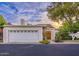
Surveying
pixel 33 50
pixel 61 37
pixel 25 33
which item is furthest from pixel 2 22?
pixel 61 37

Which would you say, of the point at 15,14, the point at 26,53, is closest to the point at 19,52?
the point at 26,53

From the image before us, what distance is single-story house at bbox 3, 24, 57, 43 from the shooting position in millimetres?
9133

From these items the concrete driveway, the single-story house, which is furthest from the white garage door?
the concrete driveway

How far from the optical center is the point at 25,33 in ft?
30.1

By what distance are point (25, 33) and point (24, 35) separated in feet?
0.17

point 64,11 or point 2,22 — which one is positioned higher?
point 64,11

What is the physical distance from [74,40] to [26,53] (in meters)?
1.12

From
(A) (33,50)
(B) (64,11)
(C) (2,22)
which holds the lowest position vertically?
(A) (33,50)

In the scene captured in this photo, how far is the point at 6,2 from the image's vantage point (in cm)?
905

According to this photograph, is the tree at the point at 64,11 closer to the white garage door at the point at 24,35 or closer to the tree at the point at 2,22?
the white garage door at the point at 24,35

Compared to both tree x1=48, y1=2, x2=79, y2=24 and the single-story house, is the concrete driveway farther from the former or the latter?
tree x1=48, y1=2, x2=79, y2=24

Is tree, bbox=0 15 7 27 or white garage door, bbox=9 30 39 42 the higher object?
tree, bbox=0 15 7 27

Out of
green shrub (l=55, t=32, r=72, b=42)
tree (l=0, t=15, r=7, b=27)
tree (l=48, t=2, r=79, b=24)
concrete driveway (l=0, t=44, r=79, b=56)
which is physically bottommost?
concrete driveway (l=0, t=44, r=79, b=56)

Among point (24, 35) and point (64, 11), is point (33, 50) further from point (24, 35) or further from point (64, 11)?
point (64, 11)
